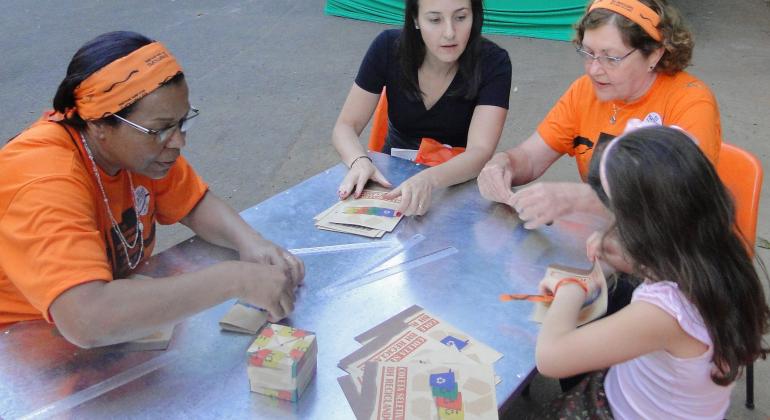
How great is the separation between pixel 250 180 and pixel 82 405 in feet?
9.70

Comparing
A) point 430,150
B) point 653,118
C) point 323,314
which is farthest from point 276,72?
point 323,314

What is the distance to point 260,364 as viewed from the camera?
47.9 inches

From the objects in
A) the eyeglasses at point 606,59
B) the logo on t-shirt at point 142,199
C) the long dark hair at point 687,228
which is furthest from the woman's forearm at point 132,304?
the eyeglasses at point 606,59

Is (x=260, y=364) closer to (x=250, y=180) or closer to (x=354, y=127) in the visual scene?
(x=354, y=127)

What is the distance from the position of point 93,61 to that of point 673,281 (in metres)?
1.32

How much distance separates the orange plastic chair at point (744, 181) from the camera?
6.41 ft

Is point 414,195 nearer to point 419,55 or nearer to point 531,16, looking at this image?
point 419,55

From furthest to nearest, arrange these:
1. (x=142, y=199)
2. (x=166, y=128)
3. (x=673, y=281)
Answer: (x=142, y=199) → (x=166, y=128) → (x=673, y=281)

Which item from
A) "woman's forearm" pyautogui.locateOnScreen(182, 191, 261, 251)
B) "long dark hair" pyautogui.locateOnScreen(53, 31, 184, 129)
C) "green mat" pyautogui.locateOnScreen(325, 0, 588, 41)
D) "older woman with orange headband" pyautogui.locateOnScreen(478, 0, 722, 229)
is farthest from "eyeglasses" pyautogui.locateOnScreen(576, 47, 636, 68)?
"green mat" pyautogui.locateOnScreen(325, 0, 588, 41)

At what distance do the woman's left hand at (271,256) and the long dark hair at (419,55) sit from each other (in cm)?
109

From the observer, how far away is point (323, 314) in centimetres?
150

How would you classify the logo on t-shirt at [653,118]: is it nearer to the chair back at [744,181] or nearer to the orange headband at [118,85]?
the chair back at [744,181]

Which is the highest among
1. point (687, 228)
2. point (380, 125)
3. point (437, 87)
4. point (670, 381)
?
point (687, 228)

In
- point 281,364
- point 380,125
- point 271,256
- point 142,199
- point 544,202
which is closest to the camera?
point 281,364
